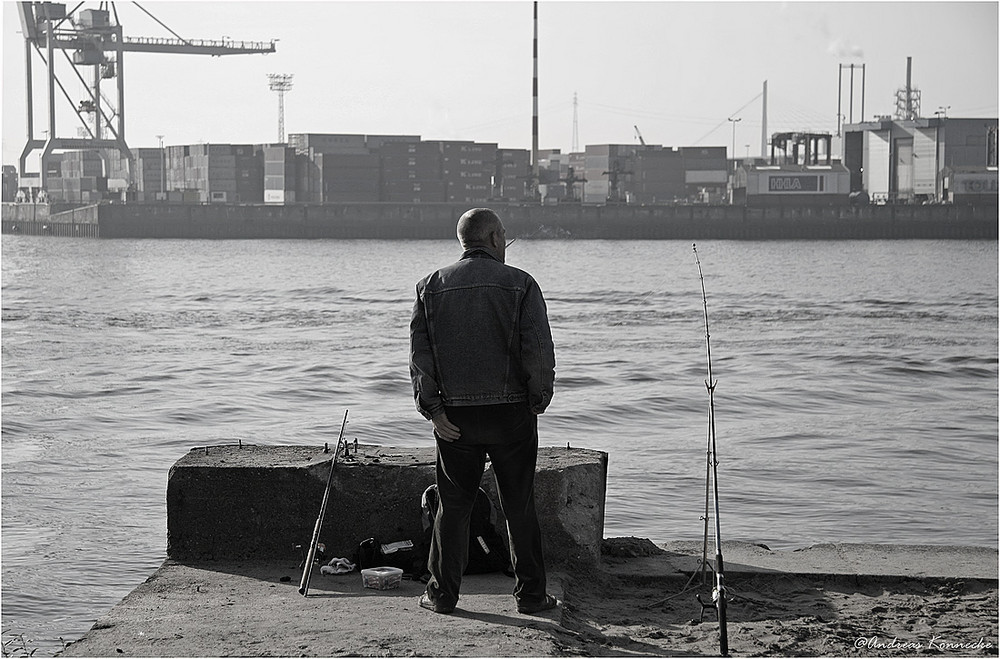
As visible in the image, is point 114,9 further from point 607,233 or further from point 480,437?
point 480,437

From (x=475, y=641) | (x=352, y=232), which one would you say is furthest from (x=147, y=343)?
(x=352, y=232)

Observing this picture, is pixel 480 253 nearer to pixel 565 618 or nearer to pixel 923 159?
pixel 565 618

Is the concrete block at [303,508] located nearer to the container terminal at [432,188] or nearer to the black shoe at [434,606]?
the black shoe at [434,606]

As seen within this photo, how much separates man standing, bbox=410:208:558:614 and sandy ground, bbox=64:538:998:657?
423 millimetres

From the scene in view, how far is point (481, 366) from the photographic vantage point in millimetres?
3666

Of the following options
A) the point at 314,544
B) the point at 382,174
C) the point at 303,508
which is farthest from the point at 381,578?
the point at 382,174

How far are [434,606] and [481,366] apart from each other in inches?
30.9

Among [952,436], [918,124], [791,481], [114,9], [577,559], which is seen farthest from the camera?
[918,124]

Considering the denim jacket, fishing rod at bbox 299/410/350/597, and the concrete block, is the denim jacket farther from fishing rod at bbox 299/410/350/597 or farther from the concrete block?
the concrete block

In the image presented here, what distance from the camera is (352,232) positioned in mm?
82625

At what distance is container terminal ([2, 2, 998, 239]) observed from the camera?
7888 cm

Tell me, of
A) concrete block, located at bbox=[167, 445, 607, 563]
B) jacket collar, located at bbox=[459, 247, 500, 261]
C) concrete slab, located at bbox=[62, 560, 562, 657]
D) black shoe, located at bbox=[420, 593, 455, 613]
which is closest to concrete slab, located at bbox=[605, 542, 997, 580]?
concrete block, located at bbox=[167, 445, 607, 563]

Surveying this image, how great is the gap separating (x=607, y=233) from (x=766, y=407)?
68.6 m

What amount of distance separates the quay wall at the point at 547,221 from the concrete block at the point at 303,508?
2881 inches
